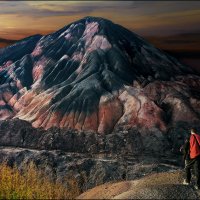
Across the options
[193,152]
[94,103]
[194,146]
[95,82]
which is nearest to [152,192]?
[193,152]

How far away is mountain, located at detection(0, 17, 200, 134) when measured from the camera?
50562 millimetres

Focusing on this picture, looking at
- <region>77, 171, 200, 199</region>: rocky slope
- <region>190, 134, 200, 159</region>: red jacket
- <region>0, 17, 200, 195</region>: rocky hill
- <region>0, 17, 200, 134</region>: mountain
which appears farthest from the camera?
<region>0, 17, 200, 134</region>: mountain

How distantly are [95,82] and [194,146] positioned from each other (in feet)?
123

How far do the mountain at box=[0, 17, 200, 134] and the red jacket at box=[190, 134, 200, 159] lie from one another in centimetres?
3110

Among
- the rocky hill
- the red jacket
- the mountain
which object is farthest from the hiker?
the mountain

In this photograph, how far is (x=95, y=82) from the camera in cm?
5431

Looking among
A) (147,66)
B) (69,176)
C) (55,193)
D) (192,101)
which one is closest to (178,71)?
(147,66)

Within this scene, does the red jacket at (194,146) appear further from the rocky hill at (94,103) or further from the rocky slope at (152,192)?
the rocky hill at (94,103)

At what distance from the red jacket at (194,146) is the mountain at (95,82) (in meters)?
31.1

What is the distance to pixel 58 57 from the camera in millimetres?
61781

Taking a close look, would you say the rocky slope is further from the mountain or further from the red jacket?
the mountain

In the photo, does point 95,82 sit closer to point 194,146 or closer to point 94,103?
point 94,103

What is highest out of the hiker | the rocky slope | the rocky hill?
the hiker

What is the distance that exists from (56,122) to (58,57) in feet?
42.6
